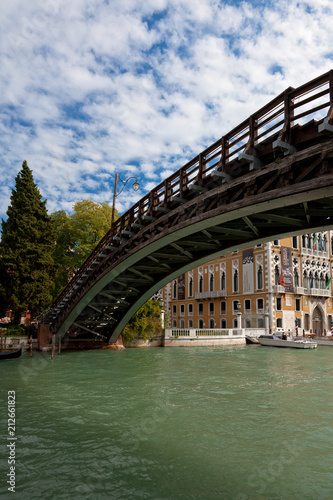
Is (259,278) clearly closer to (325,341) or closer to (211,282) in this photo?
(211,282)

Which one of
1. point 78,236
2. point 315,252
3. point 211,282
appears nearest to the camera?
point 78,236

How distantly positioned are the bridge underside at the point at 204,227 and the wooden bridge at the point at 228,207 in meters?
0.03

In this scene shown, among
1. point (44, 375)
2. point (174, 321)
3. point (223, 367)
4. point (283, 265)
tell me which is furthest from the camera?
point (174, 321)

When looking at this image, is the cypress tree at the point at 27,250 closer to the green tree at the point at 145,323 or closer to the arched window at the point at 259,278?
the green tree at the point at 145,323

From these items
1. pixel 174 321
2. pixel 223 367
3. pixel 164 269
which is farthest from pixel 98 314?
pixel 174 321

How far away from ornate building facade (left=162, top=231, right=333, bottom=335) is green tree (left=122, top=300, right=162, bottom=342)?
12428mm

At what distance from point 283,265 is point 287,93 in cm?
2993

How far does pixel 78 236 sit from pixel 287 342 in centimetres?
1763

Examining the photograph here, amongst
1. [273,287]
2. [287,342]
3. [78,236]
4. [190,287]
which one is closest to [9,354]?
[78,236]

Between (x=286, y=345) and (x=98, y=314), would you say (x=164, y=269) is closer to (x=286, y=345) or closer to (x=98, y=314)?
(x=98, y=314)

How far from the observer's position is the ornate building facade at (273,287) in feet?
121

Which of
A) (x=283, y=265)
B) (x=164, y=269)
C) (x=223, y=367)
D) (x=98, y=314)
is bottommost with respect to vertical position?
(x=223, y=367)

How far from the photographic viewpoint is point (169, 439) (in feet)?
20.4

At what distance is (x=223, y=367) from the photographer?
15742 mm
